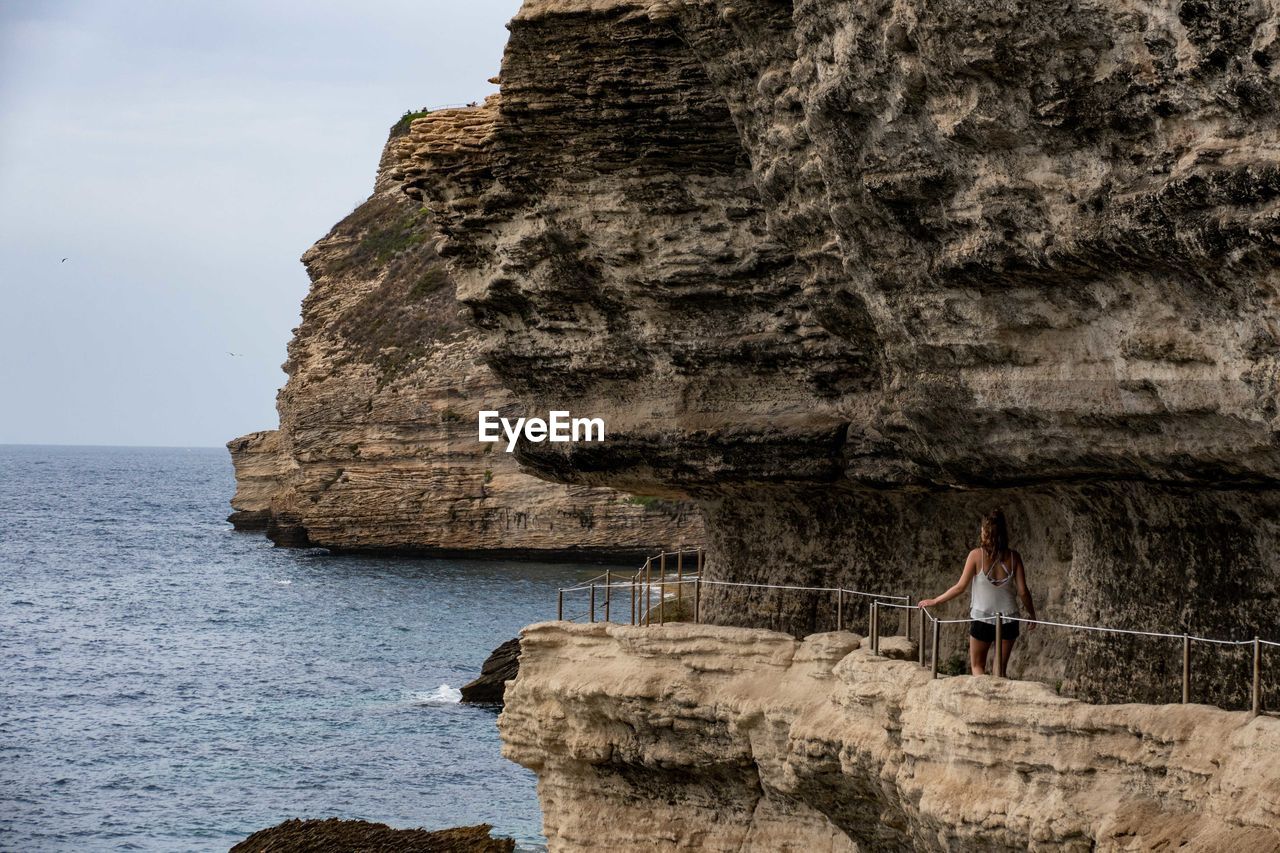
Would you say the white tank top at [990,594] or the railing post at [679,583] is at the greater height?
the white tank top at [990,594]

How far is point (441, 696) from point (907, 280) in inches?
1407

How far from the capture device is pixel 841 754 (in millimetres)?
16734

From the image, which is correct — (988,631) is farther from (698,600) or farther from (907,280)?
(698,600)

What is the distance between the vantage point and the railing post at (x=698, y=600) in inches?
810

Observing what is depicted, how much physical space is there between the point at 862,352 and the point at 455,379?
210 ft

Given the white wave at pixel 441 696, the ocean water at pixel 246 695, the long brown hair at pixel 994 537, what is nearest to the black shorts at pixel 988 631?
the long brown hair at pixel 994 537

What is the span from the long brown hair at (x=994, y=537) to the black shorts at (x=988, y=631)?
59 centimetres

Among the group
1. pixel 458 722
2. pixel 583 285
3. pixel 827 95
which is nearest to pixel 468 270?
pixel 583 285

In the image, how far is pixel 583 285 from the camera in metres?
21.1

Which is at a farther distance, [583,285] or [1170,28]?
[583,285]

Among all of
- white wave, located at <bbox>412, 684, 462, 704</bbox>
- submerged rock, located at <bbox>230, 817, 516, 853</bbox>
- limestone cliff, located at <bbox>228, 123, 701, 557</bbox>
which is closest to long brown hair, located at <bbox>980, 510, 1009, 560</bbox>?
submerged rock, located at <bbox>230, 817, 516, 853</bbox>

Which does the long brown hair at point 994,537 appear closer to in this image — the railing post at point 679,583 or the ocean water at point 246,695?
the railing post at point 679,583

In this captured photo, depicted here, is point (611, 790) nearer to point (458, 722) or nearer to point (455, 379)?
point (458, 722)

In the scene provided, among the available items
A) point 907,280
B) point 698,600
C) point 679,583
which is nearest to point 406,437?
point 698,600
